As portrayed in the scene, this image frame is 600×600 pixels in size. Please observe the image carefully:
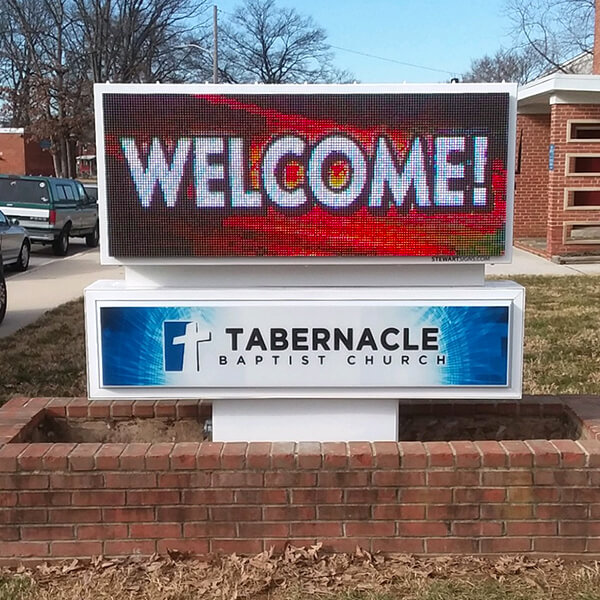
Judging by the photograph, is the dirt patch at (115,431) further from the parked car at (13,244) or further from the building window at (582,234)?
the building window at (582,234)

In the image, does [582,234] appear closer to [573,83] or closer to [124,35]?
[573,83]

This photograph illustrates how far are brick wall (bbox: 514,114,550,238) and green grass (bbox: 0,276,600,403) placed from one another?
8238 mm

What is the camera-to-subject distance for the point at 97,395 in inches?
146

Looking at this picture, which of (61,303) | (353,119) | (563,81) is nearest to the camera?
(353,119)

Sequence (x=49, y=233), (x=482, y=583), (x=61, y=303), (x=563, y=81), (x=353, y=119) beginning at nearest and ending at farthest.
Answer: (x=482, y=583)
(x=353, y=119)
(x=61, y=303)
(x=563, y=81)
(x=49, y=233)

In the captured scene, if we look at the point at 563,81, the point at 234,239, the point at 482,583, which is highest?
the point at 563,81

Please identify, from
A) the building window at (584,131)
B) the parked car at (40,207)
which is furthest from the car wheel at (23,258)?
the building window at (584,131)

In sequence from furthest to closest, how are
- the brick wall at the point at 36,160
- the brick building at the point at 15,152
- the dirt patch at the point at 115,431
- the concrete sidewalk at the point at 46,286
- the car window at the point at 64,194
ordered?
the brick wall at the point at 36,160 < the brick building at the point at 15,152 < the car window at the point at 64,194 < the concrete sidewalk at the point at 46,286 < the dirt patch at the point at 115,431

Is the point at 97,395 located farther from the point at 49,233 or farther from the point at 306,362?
the point at 49,233

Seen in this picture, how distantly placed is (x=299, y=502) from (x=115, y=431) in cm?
138

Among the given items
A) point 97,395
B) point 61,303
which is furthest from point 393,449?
point 61,303

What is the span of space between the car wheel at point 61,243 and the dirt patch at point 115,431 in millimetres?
14266

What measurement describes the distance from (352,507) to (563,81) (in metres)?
13.3

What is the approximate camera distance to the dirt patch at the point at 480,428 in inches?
172
